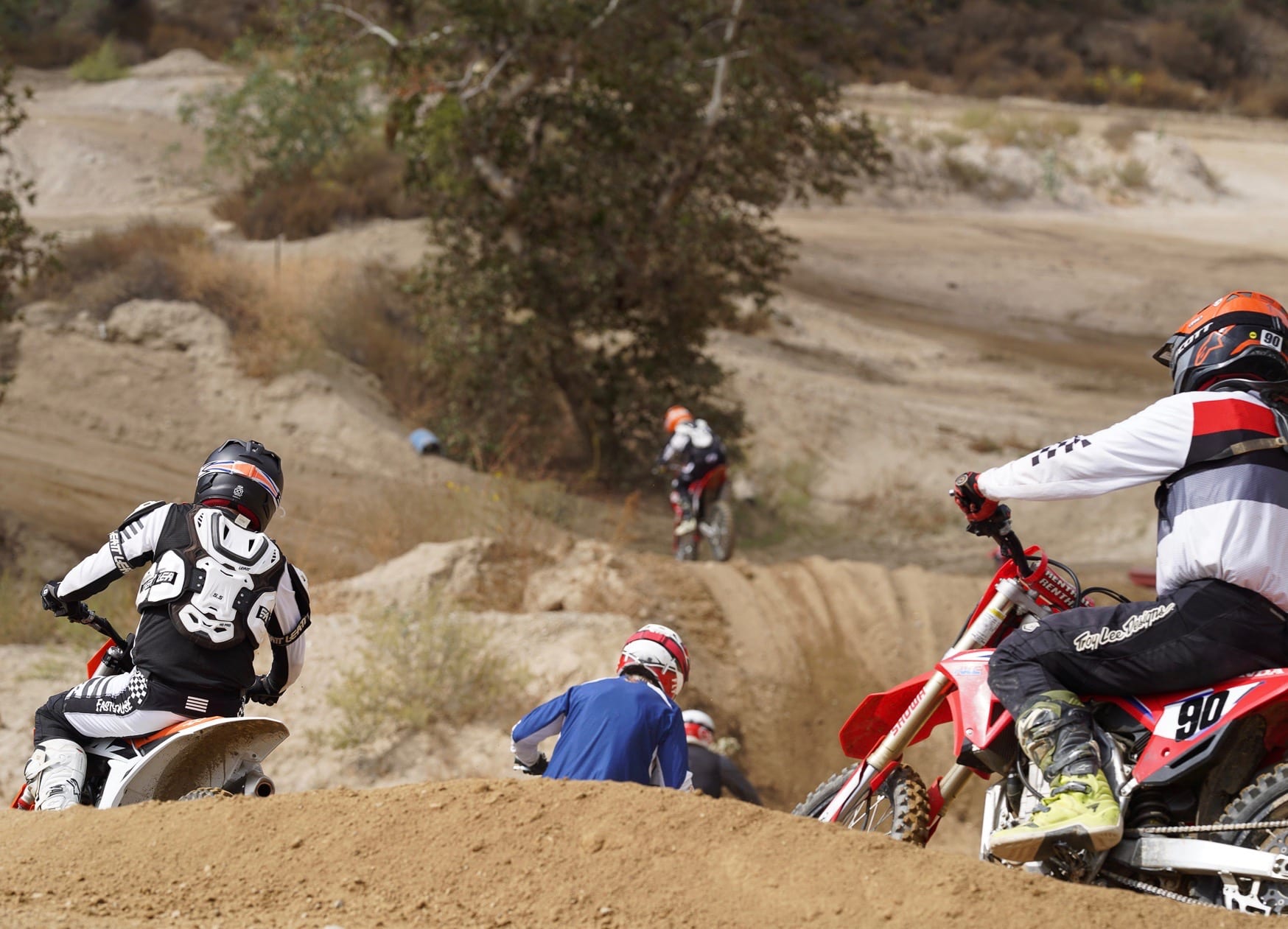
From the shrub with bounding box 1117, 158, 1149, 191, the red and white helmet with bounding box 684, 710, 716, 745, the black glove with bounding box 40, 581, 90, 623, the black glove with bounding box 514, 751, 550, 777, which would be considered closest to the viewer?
the black glove with bounding box 40, 581, 90, 623

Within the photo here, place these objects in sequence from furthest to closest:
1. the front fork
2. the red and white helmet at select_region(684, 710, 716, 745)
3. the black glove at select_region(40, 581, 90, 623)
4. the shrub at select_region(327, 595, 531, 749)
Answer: the shrub at select_region(327, 595, 531, 749) → the red and white helmet at select_region(684, 710, 716, 745) → the black glove at select_region(40, 581, 90, 623) → the front fork

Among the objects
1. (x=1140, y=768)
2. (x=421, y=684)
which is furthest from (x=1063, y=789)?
(x=421, y=684)

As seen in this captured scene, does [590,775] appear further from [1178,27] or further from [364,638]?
[1178,27]

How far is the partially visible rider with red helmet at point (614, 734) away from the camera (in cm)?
461

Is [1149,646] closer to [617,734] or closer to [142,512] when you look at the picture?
[617,734]

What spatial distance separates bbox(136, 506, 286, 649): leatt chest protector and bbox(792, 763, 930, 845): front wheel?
2243mm

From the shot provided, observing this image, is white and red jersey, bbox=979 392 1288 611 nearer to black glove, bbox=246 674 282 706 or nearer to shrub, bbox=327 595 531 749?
black glove, bbox=246 674 282 706

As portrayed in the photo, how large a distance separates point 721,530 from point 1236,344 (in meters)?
10.2

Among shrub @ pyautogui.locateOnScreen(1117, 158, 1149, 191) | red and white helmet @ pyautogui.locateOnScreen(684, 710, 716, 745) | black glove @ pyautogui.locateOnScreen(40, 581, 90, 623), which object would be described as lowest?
shrub @ pyautogui.locateOnScreen(1117, 158, 1149, 191)

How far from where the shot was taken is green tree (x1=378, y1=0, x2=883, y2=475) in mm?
15953

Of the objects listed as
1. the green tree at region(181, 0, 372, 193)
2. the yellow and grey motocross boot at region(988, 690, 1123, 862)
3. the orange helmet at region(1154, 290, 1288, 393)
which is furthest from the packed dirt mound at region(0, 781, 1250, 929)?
the green tree at region(181, 0, 372, 193)

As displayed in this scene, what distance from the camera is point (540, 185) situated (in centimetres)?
1677

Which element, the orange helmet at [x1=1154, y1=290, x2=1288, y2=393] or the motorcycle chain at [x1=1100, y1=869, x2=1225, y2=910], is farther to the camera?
the orange helmet at [x1=1154, y1=290, x2=1288, y2=393]

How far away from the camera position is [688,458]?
13.8m
